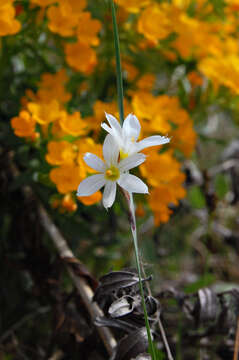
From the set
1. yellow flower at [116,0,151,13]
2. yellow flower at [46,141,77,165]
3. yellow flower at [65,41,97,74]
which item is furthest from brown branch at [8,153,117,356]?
yellow flower at [116,0,151,13]

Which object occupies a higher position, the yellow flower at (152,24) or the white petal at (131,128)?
the yellow flower at (152,24)

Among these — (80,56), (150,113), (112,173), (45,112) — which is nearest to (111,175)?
(112,173)

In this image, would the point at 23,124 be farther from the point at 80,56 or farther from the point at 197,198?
the point at 197,198

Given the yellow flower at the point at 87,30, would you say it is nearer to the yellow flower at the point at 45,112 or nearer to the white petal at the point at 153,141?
the yellow flower at the point at 45,112

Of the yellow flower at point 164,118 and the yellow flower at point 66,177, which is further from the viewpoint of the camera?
the yellow flower at point 164,118

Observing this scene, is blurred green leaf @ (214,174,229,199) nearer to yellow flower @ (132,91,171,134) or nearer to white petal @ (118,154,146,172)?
yellow flower @ (132,91,171,134)

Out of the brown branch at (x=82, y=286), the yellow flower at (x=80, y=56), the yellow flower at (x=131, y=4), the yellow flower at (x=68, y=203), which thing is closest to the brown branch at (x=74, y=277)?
the brown branch at (x=82, y=286)
